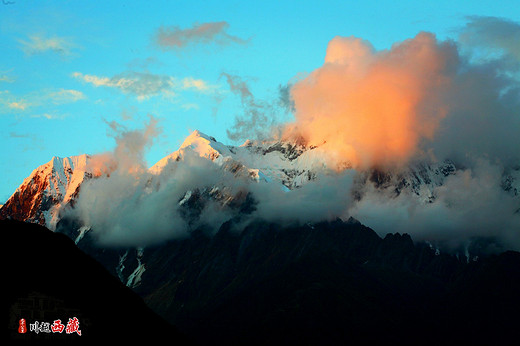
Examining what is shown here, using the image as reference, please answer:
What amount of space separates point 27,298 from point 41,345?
14.3 meters

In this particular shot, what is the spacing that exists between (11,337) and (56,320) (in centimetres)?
1499

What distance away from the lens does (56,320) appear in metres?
191

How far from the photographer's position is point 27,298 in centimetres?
19662

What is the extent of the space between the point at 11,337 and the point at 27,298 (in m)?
10.5

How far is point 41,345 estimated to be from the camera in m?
188

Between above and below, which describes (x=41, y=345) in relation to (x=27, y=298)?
below

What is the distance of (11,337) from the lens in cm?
19712

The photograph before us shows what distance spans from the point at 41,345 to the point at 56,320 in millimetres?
6735

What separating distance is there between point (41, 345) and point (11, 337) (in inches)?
537
